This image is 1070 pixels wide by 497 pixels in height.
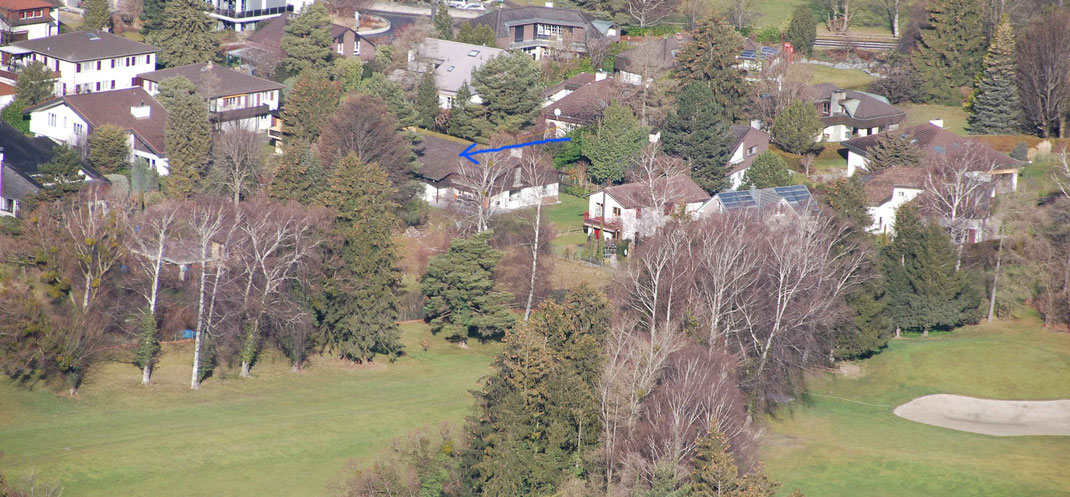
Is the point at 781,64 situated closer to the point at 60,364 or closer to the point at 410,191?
the point at 410,191

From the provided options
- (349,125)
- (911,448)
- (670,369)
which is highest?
(349,125)

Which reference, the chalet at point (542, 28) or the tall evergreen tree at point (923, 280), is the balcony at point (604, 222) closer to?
the tall evergreen tree at point (923, 280)

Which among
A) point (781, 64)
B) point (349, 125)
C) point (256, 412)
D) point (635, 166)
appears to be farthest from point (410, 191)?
point (781, 64)

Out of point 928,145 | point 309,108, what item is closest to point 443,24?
point 309,108

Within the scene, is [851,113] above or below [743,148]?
above

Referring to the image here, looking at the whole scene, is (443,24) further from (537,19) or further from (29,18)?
(29,18)

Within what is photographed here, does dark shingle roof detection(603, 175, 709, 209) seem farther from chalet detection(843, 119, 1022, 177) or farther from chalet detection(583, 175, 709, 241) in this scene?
chalet detection(843, 119, 1022, 177)

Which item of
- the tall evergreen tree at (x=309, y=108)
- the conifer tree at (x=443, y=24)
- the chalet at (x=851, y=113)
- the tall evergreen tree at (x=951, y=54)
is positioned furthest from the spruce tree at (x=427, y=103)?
the tall evergreen tree at (x=951, y=54)
